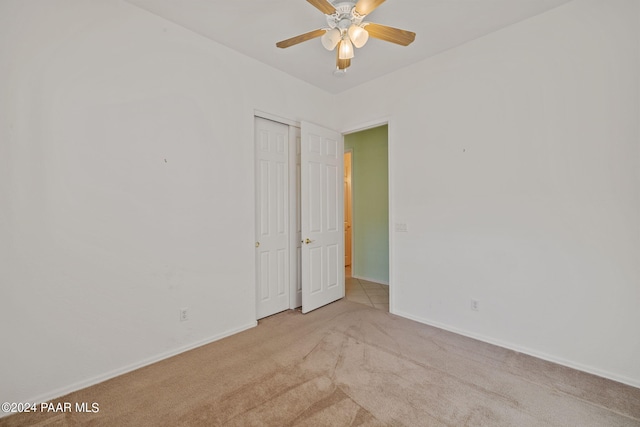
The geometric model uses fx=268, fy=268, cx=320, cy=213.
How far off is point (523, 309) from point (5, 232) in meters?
4.00

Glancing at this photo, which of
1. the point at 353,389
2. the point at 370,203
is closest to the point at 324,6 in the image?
the point at 353,389

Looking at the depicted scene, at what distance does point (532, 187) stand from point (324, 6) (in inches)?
89.2

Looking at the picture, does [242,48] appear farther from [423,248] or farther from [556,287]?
[556,287]

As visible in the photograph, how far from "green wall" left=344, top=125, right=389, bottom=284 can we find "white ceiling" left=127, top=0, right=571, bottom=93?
1890mm

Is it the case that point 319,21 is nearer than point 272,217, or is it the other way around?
point 319,21

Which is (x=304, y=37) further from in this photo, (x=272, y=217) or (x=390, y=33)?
(x=272, y=217)

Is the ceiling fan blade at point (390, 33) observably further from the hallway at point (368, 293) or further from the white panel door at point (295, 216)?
the hallway at point (368, 293)

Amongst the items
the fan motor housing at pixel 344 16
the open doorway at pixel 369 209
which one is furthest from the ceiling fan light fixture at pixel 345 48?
the open doorway at pixel 369 209

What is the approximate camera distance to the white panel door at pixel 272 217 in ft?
10.3

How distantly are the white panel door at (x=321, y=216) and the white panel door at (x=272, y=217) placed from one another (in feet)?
0.86

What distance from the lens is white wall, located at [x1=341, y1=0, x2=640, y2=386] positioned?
6.64 feet

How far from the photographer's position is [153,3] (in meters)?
2.19

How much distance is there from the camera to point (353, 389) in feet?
6.28

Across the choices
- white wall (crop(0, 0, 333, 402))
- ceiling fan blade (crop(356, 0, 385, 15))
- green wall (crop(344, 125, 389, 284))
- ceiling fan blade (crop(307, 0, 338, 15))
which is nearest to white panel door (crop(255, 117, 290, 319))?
white wall (crop(0, 0, 333, 402))
